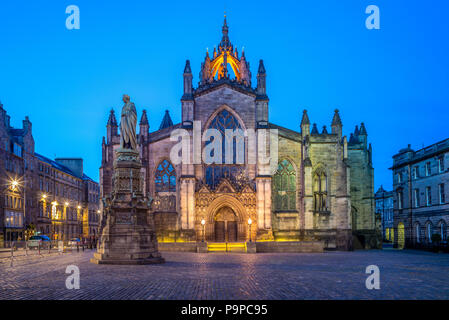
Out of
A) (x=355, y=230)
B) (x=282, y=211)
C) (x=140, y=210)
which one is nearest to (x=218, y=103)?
(x=282, y=211)

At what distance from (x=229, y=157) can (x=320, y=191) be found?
9403 millimetres

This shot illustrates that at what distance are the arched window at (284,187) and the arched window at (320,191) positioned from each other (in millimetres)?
2073

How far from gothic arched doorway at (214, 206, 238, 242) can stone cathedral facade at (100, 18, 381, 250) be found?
0.09 m

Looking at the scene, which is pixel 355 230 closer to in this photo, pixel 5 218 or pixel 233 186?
pixel 233 186

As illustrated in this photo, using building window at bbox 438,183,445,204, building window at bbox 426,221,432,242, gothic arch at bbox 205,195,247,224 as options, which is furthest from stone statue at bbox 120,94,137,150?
building window at bbox 426,221,432,242

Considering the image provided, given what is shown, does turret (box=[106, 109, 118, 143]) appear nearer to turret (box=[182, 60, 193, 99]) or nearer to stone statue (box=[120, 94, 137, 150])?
turret (box=[182, 60, 193, 99])

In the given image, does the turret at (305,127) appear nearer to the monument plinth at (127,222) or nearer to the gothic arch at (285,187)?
the gothic arch at (285,187)

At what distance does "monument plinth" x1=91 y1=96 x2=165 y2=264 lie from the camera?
21344 mm

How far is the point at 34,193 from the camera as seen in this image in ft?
201

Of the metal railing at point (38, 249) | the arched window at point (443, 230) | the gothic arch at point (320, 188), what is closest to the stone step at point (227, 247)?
the gothic arch at point (320, 188)

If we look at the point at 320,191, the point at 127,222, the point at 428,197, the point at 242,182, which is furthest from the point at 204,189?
the point at 428,197

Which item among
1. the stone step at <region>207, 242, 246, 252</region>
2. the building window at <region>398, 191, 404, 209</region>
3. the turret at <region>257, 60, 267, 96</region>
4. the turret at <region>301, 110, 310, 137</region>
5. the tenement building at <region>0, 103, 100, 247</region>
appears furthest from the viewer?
the tenement building at <region>0, 103, 100, 247</region>

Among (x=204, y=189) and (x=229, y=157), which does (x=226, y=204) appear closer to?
(x=204, y=189)
